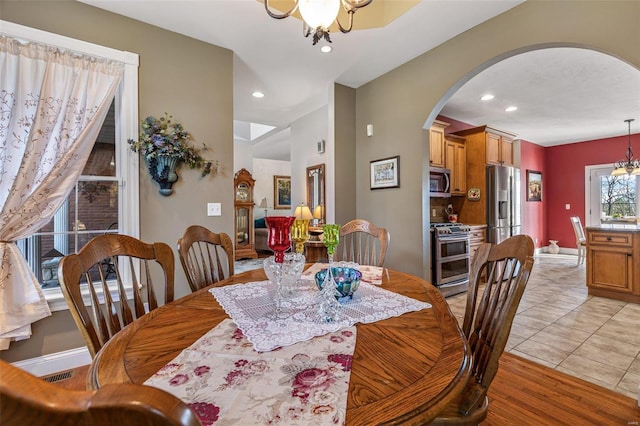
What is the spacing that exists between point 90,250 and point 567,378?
289 cm

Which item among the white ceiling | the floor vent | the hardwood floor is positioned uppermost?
the white ceiling

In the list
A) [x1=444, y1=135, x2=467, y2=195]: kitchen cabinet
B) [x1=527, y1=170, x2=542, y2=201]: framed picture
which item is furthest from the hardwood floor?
[x1=527, y1=170, x2=542, y2=201]: framed picture

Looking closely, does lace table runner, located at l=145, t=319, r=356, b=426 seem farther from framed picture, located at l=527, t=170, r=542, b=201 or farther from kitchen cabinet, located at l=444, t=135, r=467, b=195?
framed picture, located at l=527, t=170, r=542, b=201

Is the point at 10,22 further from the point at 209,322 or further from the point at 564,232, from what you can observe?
the point at 564,232

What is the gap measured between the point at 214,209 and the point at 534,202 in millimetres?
7443

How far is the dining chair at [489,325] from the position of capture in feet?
2.95

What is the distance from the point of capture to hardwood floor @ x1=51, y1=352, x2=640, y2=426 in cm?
157

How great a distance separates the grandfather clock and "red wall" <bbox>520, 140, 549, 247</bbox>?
6.12 m

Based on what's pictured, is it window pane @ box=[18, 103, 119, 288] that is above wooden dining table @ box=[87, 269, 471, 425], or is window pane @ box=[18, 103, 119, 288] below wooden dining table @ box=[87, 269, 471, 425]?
above

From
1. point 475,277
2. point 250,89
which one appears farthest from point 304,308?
point 250,89

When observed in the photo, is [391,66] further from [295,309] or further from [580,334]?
[580,334]

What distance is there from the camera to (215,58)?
2.87 metres

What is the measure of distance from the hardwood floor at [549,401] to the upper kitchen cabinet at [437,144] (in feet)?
9.52

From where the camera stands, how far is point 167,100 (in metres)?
2.60
